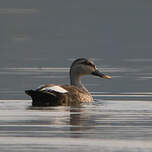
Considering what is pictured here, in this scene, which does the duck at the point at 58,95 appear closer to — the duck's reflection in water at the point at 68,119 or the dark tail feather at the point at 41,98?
the dark tail feather at the point at 41,98

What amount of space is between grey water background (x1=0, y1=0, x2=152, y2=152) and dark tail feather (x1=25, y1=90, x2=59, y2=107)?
0.20 m

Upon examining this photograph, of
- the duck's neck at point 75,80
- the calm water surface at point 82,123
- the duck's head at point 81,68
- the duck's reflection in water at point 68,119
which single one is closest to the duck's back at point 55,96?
the calm water surface at point 82,123

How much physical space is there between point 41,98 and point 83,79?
7.19 meters

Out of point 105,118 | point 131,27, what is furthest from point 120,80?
point 131,27

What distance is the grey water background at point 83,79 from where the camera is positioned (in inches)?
666

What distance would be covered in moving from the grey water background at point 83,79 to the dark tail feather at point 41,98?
20 cm

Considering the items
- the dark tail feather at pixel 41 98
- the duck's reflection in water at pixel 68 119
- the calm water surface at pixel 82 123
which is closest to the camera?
the calm water surface at pixel 82 123

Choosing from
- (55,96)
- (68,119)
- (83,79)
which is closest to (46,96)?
(55,96)

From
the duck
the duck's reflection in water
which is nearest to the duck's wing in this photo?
the duck

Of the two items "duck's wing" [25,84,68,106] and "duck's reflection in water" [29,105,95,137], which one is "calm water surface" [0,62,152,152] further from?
"duck's wing" [25,84,68,106]

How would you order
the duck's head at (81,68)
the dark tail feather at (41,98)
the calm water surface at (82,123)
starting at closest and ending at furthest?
1. the calm water surface at (82,123)
2. the dark tail feather at (41,98)
3. the duck's head at (81,68)

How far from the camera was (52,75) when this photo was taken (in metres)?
29.1

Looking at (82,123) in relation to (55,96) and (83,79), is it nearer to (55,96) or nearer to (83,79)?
(55,96)

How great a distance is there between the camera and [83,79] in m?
29.3
